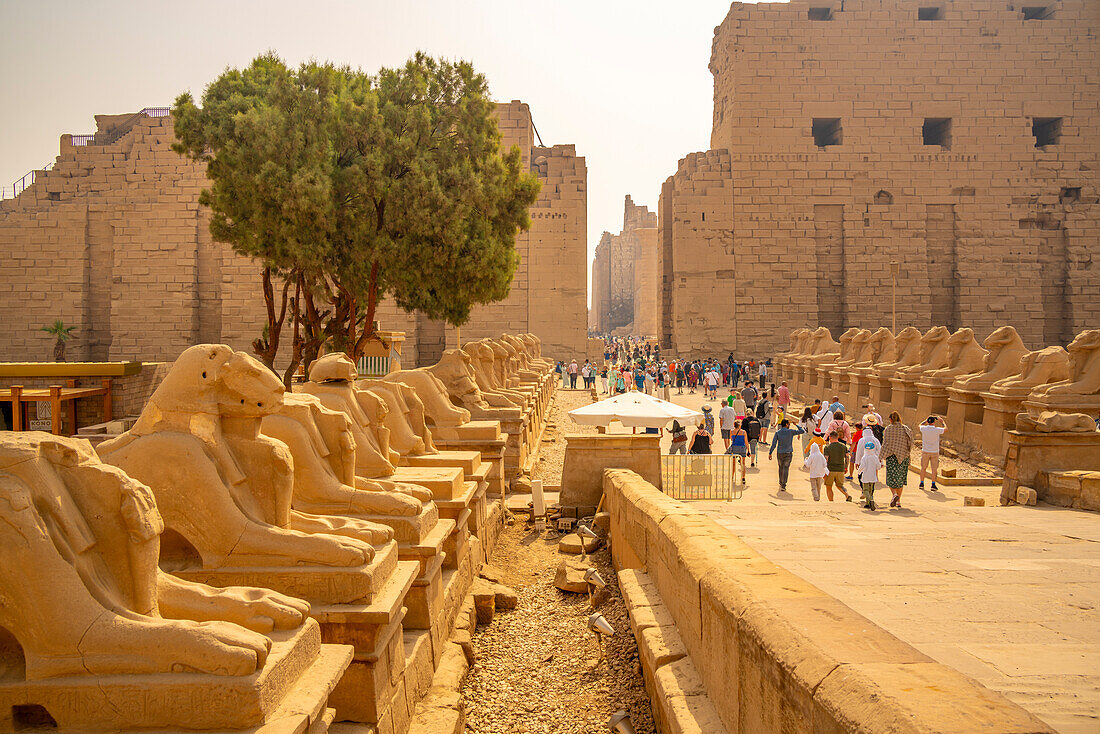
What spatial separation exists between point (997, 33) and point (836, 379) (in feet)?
54.3

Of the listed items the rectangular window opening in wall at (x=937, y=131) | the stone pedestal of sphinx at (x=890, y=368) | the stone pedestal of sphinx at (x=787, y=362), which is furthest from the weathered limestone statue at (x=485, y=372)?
the rectangular window opening in wall at (x=937, y=131)

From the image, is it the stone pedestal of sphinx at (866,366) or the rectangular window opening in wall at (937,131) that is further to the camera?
the rectangular window opening in wall at (937,131)

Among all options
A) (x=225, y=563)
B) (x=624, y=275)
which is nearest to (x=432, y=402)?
(x=225, y=563)

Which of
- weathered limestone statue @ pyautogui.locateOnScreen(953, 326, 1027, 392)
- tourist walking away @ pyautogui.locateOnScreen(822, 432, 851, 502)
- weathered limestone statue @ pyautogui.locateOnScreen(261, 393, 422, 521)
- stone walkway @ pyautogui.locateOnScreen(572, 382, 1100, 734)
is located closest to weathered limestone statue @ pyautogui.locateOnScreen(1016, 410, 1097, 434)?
stone walkway @ pyautogui.locateOnScreen(572, 382, 1100, 734)

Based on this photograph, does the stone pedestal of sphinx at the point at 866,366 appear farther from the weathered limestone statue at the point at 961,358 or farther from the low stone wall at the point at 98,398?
the low stone wall at the point at 98,398

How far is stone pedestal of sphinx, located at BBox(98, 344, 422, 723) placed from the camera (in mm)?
3113

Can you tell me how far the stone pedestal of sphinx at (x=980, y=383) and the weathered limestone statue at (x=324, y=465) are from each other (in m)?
9.63

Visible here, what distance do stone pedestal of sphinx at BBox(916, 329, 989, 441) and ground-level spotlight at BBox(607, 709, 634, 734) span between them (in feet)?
31.9

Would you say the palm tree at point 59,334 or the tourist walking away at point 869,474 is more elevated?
the palm tree at point 59,334

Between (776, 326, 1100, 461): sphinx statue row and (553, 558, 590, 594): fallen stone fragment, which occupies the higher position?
(776, 326, 1100, 461): sphinx statue row

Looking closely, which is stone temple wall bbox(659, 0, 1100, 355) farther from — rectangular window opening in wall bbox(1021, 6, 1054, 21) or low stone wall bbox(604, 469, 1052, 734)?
low stone wall bbox(604, 469, 1052, 734)

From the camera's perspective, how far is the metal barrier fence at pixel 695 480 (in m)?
8.48

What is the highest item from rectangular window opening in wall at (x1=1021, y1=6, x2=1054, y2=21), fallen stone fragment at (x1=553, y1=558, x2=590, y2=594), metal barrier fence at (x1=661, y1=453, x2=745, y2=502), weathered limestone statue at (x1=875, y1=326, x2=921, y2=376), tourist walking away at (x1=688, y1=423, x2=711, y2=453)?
rectangular window opening in wall at (x1=1021, y1=6, x2=1054, y2=21)

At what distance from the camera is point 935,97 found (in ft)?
83.0
